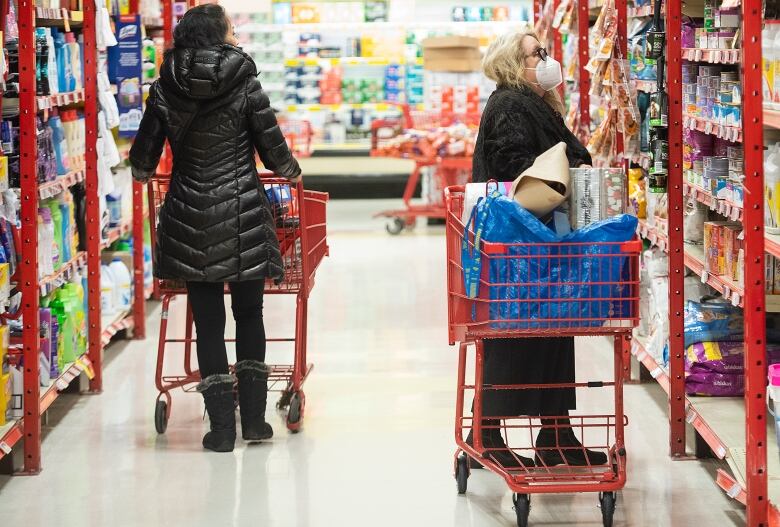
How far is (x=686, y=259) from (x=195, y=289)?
1.91 metres

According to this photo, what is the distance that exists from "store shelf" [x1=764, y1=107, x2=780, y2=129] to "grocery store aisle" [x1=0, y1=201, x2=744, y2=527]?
127cm

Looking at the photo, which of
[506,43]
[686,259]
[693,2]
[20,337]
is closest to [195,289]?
[20,337]

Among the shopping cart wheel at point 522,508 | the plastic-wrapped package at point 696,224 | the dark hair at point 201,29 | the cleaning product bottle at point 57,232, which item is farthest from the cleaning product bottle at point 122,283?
the shopping cart wheel at point 522,508

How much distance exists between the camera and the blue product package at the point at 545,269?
372cm

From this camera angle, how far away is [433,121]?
11445mm

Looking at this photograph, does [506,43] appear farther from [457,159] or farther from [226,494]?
[457,159]

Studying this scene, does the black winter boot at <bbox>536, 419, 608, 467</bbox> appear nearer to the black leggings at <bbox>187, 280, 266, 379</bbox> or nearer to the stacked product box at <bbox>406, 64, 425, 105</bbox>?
the black leggings at <bbox>187, 280, 266, 379</bbox>

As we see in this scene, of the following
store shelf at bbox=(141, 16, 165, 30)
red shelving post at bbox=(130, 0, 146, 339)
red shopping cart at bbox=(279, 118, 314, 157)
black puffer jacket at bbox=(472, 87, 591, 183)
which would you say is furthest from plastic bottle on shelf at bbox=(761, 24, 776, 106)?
red shopping cart at bbox=(279, 118, 314, 157)

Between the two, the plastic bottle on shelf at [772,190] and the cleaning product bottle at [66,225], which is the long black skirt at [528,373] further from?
the cleaning product bottle at [66,225]

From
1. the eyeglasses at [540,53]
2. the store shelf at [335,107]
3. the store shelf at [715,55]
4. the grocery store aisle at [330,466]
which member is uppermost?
the eyeglasses at [540,53]

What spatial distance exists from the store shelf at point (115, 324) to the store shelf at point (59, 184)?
0.79 meters

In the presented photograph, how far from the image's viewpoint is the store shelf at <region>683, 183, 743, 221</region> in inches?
164

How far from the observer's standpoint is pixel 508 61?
446cm

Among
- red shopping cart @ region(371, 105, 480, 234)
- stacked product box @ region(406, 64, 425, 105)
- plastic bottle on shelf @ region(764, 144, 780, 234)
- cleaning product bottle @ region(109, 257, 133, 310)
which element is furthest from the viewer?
stacked product box @ region(406, 64, 425, 105)
